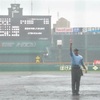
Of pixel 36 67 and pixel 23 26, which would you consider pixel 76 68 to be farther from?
pixel 23 26

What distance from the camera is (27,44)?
173ft

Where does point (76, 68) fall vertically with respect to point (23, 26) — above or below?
below

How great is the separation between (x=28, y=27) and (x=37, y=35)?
1.63 metres

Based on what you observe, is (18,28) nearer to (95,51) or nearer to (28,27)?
(28,27)

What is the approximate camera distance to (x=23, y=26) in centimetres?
5025

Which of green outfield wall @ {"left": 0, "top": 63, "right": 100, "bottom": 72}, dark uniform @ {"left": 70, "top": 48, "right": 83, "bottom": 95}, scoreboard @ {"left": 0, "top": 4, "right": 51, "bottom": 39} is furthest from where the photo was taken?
scoreboard @ {"left": 0, "top": 4, "right": 51, "bottom": 39}

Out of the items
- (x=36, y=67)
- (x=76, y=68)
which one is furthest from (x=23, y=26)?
(x=76, y=68)

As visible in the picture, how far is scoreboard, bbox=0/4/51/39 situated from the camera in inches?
1945

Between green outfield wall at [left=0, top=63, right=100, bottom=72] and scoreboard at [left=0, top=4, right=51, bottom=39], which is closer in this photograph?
green outfield wall at [left=0, top=63, right=100, bottom=72]

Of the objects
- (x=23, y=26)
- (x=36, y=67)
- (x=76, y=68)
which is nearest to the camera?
(x=76, y=68)

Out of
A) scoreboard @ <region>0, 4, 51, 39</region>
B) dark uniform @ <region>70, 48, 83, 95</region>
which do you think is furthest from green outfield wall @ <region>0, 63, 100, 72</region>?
dark uniform @ <region>70, 48, 83, 95</region>

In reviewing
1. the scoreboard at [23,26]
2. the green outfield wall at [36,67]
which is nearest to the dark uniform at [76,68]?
the green outfield wall at [36,67]

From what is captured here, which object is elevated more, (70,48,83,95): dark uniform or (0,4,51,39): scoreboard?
(0,4,51,39): scoreboard

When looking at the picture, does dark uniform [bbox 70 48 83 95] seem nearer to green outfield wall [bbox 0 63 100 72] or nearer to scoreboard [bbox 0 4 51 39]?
green outfield wall [bbox 0 63 100 72]
